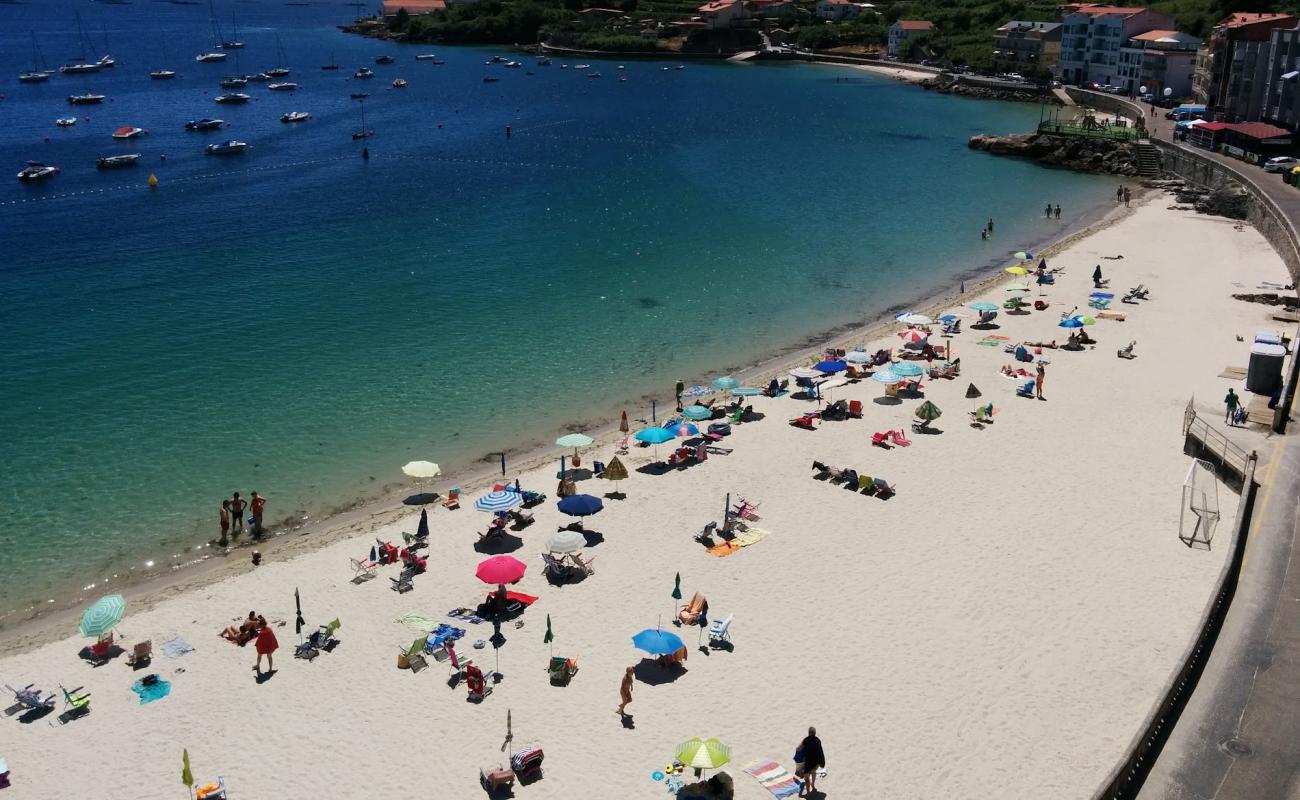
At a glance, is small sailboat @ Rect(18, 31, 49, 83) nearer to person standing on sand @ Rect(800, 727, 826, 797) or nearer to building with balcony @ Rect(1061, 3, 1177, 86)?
building with balcony @ Rect(1061, 3, 1177, 86)

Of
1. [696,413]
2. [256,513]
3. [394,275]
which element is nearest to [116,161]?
[394,275]

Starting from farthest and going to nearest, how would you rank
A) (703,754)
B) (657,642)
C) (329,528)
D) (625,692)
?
(329,528)
(657,642)
(625,692)
(703,754)

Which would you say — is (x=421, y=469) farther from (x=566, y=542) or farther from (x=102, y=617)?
(x=102, y=617)

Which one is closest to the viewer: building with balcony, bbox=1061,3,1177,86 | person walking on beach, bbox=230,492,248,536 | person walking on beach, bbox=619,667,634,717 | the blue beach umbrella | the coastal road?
the coastal road

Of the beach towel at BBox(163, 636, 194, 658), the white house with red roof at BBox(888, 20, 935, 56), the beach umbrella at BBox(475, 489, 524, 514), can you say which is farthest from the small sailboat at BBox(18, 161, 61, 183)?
the white house with red roof at BBox(888, 20, 935, 56)

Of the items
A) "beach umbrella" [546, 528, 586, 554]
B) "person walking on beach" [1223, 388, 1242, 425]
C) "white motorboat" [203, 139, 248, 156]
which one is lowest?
"beach umbrella" [546, 528, 586, 554]

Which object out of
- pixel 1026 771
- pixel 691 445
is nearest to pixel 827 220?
pixel 691 445

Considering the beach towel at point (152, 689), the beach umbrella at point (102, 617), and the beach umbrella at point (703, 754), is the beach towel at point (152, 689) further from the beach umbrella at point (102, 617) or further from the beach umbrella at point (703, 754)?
the beach umbrella at point (703, 754)
